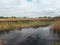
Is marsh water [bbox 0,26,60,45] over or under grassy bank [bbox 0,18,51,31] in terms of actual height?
under

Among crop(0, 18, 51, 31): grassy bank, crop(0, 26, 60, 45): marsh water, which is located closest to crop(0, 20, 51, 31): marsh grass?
crop(0, 18, 51, 31): grassy bank

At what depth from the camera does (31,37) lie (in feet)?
32.3

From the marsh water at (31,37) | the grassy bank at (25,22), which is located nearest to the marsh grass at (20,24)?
the grassy bank at (25,22)

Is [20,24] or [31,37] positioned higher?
[20,24]

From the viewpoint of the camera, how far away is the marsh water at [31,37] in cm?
854

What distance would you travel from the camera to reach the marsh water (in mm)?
8539

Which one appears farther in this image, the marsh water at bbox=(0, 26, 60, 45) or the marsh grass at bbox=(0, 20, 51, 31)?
the marsh grass at bbox=(0, 20, 51, 31)

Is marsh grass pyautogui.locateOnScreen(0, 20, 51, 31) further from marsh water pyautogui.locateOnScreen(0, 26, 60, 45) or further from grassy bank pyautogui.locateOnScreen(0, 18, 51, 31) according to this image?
marsh water pyautogui.locateOnScreen(0, 26, 60, 45)

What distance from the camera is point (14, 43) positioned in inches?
336

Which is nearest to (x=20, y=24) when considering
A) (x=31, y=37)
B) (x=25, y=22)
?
(x=25, y=22)

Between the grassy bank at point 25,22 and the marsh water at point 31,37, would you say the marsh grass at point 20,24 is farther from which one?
the marsh water at point 31,37

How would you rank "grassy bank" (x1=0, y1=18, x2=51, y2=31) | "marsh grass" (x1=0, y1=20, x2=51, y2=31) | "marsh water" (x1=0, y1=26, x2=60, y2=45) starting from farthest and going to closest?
"marsh grass" (x1=0, y1=20, x2=51, y2=31) → "grassy bank" (x1=0, y1=18, x2=51, y2=31) → "marsh water" (x1=0, y1=26, x2=60, y2=45)

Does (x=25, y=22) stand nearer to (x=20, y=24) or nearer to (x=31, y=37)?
(x=20, y=24)

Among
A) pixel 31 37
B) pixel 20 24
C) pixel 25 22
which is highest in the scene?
pixel 25 22
